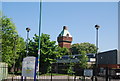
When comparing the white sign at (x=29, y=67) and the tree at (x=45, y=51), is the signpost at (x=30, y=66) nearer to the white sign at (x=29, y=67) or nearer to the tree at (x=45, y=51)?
the white sign at (x=29, y=67)

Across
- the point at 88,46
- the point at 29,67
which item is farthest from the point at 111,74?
the point at 88,46

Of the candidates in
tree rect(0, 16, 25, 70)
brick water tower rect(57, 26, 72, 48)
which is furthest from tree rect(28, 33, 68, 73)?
brick water tower rect(57, 26, 72, 48)

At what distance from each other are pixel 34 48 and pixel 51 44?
4.22 metres

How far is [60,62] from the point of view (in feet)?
262

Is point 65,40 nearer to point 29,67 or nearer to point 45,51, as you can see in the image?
point 45,51

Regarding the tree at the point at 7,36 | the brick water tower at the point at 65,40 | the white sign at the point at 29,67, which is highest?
the brick water tower at the point at 65,40

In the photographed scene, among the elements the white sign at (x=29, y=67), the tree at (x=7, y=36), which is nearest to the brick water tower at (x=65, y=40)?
the tree at (x=7, y=36)

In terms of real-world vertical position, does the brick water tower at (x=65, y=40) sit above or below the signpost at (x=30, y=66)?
above

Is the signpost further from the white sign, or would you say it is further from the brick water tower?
the brick water tower

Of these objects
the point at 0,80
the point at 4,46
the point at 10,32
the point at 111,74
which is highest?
the point at 10,32

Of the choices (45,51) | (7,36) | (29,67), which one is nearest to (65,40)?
(45,51)

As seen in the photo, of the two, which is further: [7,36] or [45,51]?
[45,51]

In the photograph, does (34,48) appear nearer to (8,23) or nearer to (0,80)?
(8,23)

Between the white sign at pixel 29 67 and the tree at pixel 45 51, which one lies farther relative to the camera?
the tree at pixel 45 51
